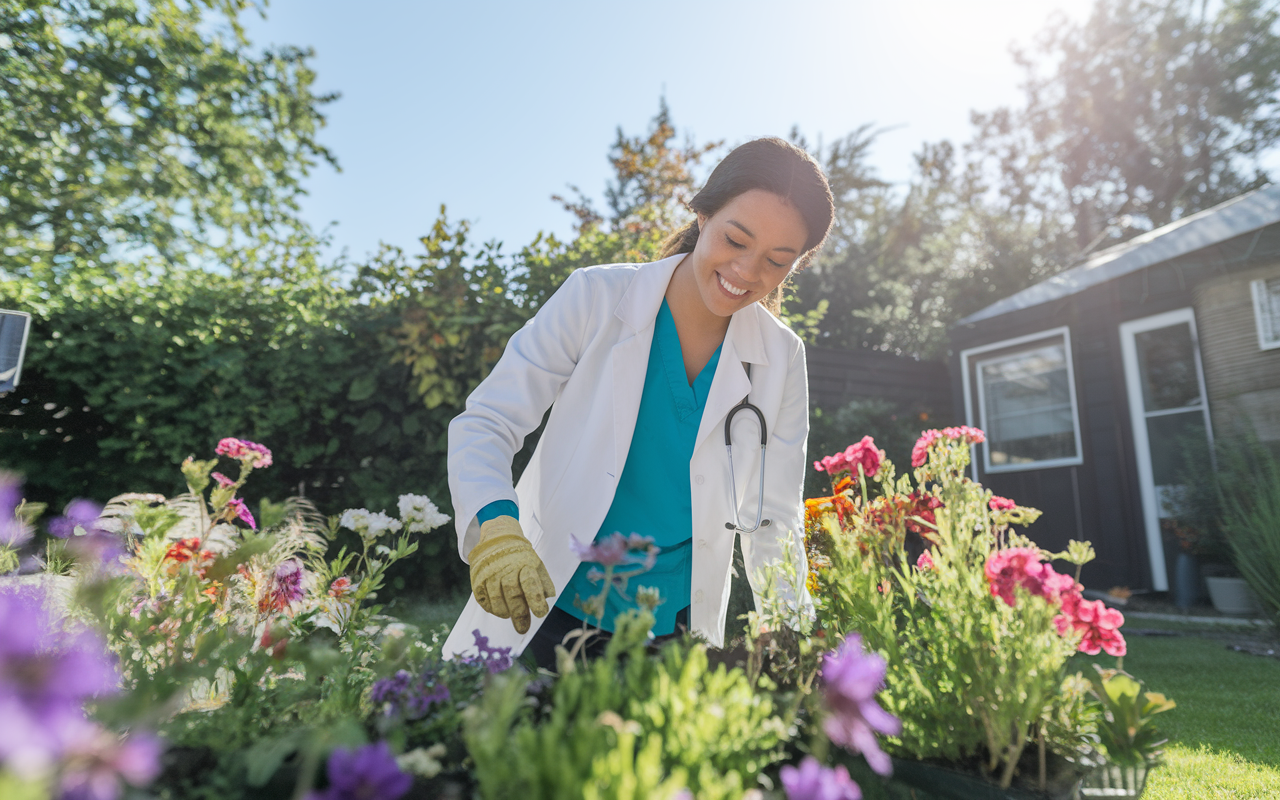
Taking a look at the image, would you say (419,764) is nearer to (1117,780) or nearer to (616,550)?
(616,550)

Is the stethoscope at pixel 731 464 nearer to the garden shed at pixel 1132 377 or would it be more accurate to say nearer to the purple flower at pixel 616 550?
the purple flower at pixel 616 550

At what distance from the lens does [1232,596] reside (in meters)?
6.62

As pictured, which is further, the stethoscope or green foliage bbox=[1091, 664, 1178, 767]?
the stethoscope

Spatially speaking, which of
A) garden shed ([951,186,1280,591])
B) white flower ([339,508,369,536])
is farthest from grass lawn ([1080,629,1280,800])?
garden shed ([951,186,1280,591])

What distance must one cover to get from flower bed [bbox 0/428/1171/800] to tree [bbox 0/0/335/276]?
9327mm

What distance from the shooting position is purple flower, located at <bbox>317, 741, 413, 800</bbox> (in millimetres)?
589

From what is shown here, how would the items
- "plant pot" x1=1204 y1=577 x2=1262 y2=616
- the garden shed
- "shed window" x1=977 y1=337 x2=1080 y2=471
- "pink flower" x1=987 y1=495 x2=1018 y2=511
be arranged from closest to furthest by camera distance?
"pink flower" x1=987 y1=495 x2=1018 y2=511 < "plant pot" x1=1204 y1=577 x2=1262 y2=616 < the garden shed < "shed window" x1=977 y1=337 x2=1080 y2=471

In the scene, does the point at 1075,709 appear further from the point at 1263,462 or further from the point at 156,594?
the point at 1263,462

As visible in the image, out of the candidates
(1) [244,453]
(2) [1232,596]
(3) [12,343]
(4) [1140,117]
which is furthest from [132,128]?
(4) [1140,117]

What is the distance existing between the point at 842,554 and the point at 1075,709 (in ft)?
1.34

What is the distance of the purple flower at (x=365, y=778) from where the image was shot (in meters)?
0.59

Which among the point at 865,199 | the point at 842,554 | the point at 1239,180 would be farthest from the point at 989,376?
the point at 1239,180

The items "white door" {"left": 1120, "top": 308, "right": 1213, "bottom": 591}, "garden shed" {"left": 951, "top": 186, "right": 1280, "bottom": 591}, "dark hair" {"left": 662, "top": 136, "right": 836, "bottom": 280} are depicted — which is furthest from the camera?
"white door" {"left": 1120, "top": 308, "right": 1213, "bottom": 591}

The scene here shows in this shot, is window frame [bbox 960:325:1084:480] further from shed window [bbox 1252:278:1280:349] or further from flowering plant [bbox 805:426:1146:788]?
flowering plant [bbox 805:426:1146:788]
